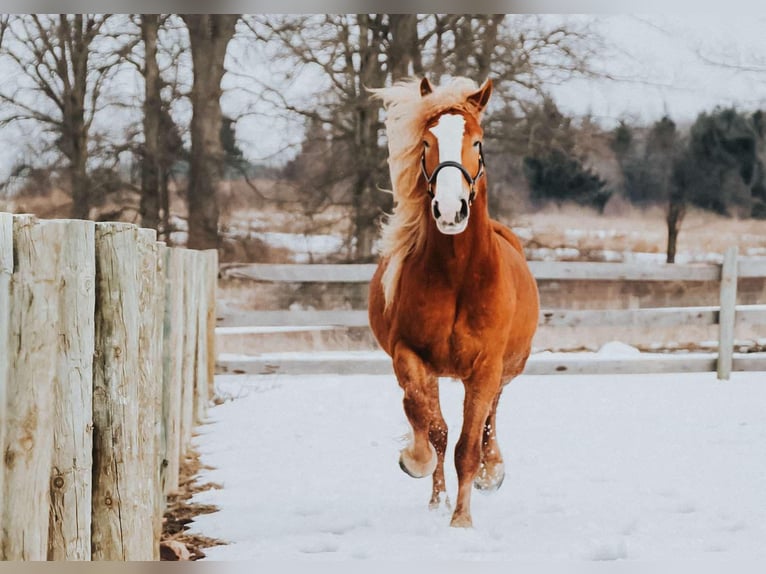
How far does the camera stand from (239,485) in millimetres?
2768

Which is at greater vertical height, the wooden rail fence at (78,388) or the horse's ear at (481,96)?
the horse's ear at (481,96)

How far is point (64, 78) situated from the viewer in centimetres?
317

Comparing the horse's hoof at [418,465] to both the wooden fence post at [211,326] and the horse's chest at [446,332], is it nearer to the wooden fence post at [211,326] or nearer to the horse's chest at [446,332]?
the horse's chest at [446,332]

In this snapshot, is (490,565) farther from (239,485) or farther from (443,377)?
(239,485)

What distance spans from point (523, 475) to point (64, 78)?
2507mm

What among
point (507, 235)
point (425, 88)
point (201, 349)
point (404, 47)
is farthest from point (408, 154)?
point (201, 349)

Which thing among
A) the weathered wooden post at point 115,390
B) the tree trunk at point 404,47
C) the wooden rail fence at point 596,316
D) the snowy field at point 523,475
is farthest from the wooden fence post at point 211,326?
the weathered wooden post at point 115,390

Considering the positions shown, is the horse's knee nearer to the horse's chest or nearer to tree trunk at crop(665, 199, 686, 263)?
the horse's chest

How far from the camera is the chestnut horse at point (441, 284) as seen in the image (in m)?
2.29

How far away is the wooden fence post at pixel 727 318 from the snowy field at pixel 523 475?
0.48ft

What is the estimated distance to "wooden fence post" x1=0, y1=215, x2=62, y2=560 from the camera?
4.62 feet

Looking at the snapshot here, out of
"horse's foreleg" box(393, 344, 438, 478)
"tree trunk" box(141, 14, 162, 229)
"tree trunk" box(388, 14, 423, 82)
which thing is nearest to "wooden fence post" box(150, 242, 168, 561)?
"horse's foreleg" box(393, 344, 438, 478)

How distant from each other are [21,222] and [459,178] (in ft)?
3.84

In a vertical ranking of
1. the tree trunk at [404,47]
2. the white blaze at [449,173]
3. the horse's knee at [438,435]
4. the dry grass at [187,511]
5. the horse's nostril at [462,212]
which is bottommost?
the dry grass at [187,511]
